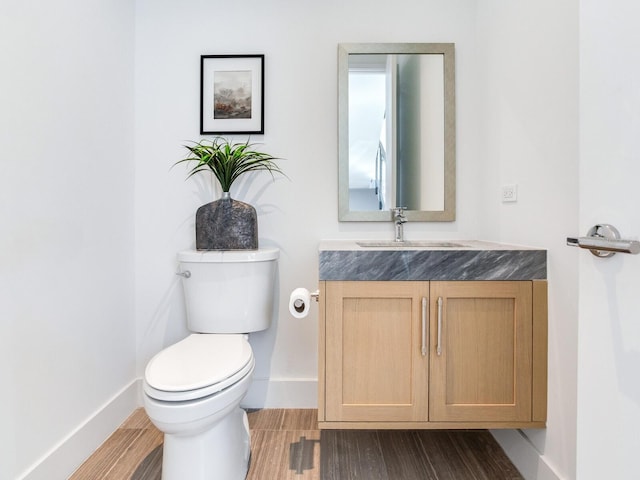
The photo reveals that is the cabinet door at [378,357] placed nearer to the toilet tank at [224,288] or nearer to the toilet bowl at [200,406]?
the toilet bowl at [200,406]

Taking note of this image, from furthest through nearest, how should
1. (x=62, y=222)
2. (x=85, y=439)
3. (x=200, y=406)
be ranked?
(x=85, y=439)
(x=62, y=222)
(x=200, y=406)

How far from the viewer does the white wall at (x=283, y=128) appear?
2014 millimetres

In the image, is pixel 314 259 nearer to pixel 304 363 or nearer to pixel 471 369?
pixel 304 363

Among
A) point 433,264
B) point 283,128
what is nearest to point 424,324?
point 433,264

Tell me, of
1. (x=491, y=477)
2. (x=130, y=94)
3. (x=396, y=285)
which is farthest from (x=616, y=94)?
(x=130, y=94)

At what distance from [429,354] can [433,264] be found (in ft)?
1.06

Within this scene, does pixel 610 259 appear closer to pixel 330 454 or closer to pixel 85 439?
pixel 330 454

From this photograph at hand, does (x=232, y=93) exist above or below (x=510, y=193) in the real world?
above

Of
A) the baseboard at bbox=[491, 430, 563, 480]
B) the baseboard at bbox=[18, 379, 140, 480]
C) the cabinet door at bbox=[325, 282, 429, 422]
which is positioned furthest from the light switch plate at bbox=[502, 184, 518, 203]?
the baseboard at bbox=[18, 379, 140, 480]

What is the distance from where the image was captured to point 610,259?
0.58 m

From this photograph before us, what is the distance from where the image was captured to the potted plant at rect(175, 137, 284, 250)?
188 cm

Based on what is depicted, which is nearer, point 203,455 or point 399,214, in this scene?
point 203,455

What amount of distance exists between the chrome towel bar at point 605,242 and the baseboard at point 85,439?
1.69 metres

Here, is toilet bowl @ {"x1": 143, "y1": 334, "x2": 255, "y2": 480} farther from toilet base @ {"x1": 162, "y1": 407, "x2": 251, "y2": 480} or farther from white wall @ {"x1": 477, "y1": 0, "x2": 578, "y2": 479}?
white wall @ {"x1": 477, "y1": 0, "x2": 578, "y2": 479}
